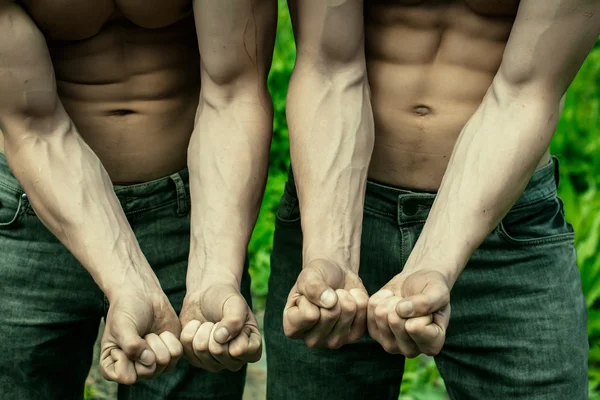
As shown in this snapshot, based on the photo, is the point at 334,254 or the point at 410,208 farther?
the point at 410,208

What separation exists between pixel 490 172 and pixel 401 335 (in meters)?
0.37

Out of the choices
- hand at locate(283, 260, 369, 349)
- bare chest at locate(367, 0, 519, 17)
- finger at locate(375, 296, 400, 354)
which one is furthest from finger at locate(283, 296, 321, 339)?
bare chest at locate(367, 0, 519, 17)

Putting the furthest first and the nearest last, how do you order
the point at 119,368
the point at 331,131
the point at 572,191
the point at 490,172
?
the point at 572,191, the point at 331,131, the point at 490,172, the point at 119,368

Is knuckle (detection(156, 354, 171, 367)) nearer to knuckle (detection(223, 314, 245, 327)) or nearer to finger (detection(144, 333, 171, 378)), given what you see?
finger (detection(144, 333, 171, 378))

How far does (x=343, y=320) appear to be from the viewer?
1.83 meters

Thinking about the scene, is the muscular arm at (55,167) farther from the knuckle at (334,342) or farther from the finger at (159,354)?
the knuckle at (334,342)

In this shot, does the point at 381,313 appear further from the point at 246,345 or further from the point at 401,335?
the point at 246,345

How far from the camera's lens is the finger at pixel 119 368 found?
5.98 ft

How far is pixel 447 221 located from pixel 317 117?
0.33 m

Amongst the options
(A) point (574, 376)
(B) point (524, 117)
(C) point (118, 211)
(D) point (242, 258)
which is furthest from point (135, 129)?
(A) point (574, 376)

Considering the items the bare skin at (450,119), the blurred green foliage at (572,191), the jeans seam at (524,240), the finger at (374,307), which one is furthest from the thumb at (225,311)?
the blurred green foliage at (572,191)

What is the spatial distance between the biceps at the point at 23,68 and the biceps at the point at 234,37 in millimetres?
305

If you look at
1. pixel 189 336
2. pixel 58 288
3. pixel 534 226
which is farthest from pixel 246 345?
pixel 534 226

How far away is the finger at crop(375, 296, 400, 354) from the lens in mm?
1779
